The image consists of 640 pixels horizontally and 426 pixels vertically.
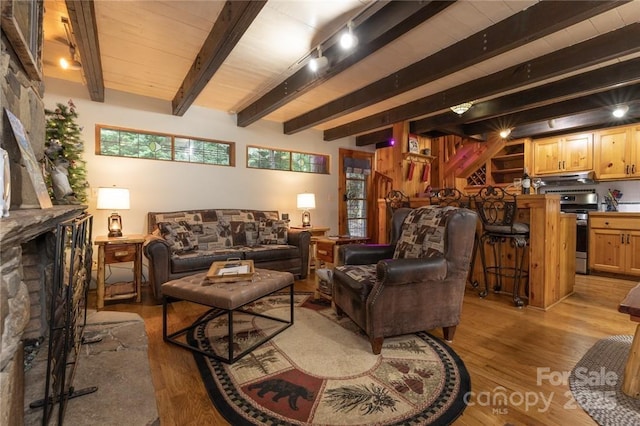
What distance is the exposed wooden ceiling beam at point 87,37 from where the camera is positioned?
1808 mm

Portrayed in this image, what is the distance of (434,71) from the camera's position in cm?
264

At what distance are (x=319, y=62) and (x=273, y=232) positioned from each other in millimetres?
2299

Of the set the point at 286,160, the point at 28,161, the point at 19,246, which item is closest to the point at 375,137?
the point at 286,160

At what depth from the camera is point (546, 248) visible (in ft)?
9.54

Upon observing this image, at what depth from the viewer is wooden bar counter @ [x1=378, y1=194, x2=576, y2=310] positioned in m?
2.89

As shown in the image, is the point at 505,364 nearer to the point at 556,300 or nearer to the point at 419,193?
the point at 556,300

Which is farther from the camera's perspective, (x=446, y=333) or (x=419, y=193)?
(x=419, y=193)

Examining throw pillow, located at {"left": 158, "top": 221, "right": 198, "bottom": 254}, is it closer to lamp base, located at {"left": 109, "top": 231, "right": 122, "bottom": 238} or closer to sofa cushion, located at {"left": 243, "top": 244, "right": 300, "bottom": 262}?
lamp base, located at {"left": 109, "top": 231, "right": 122, "bottom": 238}

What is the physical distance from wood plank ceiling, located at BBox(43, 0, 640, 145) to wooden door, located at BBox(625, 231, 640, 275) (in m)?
1.70

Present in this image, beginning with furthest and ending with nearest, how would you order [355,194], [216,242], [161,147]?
[355,194] → [161,147] → [216,242]

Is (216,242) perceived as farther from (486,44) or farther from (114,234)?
(486,44)

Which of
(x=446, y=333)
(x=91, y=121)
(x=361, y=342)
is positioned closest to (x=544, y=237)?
(x=446, y=333)

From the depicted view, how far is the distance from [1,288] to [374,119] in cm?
442

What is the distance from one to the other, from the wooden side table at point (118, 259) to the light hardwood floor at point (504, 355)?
0.12 metres
